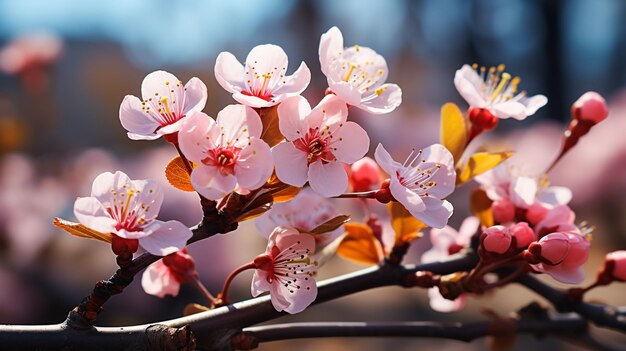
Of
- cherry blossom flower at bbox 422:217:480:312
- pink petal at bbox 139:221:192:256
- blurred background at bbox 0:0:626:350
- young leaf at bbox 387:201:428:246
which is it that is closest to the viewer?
pink petal at bbox 139:221:192:256

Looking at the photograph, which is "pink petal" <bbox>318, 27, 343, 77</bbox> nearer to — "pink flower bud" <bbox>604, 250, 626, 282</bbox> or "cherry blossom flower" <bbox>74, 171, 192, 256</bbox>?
"cherry blossom flower" <bbox>74, 171, 192, 256</bbox>

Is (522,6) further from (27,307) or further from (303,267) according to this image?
(303,267)

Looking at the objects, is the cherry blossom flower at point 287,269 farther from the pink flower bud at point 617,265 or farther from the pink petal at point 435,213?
the pink flower bud at point 617,265

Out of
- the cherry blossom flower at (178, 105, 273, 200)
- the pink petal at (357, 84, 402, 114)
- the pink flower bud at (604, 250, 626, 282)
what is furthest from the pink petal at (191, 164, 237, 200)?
the pink flower bud at (604, 250, 626, 282)

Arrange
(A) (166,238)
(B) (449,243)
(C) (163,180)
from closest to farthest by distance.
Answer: (A) (166,238), (B) (449,243), (C) (163,180)

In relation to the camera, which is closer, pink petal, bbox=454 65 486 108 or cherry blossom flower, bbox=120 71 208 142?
cherry blossom flower, bbox=120 71 208 142

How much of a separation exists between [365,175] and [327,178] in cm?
15

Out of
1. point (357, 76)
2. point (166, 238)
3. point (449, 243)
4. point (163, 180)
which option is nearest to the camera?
point (166, 238)

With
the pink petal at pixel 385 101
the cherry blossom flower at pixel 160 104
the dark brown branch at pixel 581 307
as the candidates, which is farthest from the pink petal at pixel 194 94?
the dark brown branch at pixel 581 307

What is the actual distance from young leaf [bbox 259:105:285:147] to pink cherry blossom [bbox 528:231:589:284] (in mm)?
178

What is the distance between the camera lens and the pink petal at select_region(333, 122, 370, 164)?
427 millimetres

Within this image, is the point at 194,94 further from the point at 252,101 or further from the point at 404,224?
the point at 404,224

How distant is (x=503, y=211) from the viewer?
0.53 m

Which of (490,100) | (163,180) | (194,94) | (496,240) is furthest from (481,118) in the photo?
(163,180)
